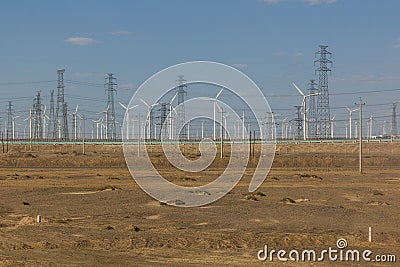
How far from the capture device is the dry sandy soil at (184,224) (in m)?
27.4

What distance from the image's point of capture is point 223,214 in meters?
42.9

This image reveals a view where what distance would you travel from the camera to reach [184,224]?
37781 millimetres

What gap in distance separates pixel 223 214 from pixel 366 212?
9906 millimetres

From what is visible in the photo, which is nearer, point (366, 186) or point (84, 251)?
point (84, 251)

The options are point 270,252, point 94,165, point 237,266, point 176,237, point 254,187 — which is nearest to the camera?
point 237,266

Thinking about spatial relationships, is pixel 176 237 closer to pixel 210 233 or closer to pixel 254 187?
pixel 210 233

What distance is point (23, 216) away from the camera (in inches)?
1647

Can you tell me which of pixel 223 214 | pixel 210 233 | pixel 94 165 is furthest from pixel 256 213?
pixel 94 165

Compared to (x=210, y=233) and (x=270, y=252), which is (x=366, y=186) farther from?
(x=270, y=252)

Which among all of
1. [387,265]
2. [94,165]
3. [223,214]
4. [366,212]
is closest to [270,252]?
[387,265]

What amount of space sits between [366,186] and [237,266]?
46.9 meters

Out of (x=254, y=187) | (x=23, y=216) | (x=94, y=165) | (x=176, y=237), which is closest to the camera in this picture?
(x=176, y=237)

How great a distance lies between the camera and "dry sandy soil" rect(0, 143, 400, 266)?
27358 mm

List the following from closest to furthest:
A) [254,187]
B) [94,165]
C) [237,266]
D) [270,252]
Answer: [237,266]
[270,252]
[254,187]
[94,165]
